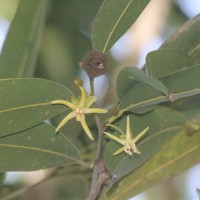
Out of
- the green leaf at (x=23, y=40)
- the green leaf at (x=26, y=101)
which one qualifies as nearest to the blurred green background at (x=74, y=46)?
the green leaf at (x=23, y=40)

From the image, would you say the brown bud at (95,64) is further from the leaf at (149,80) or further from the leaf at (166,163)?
the leaf at (166,163)

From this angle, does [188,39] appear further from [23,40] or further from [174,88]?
[23,40]

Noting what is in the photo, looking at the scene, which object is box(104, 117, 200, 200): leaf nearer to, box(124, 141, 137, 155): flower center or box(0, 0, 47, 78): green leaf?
box(124, 141, 137, 155): flower center

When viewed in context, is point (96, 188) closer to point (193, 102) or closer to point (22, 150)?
point (22, 150)

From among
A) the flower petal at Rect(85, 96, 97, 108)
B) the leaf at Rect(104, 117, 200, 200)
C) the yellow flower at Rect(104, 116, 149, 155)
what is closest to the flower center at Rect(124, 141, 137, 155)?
the yellow flower at Rect(104, 116, 149, 155)

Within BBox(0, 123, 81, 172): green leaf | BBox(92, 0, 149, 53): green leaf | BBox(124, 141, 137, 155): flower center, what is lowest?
BBox(124, 141, 137, 155): flower center
